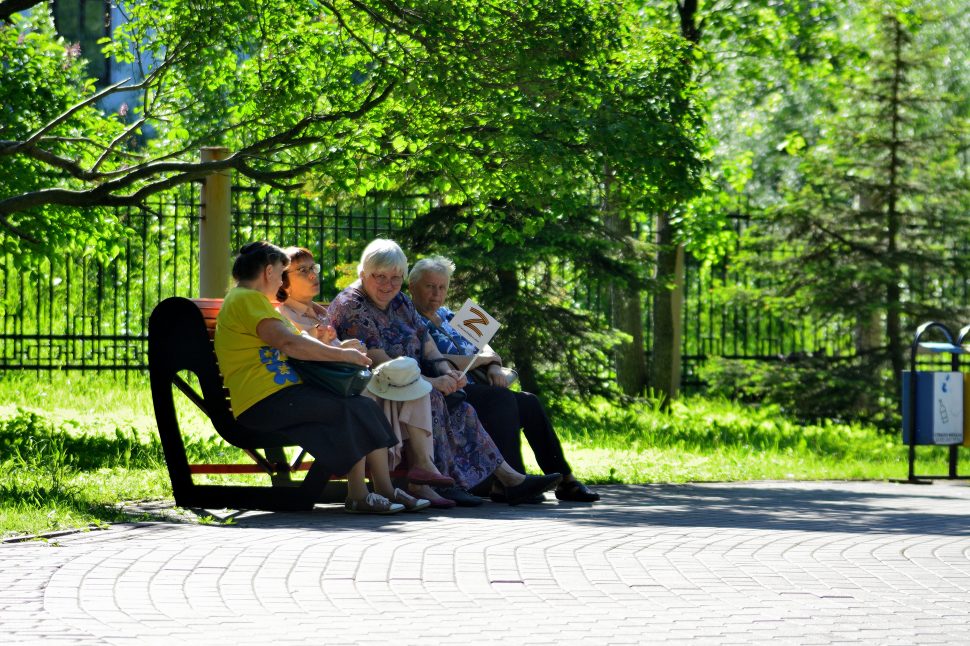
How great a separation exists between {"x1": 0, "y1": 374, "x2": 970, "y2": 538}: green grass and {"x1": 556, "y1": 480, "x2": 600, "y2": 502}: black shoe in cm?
150

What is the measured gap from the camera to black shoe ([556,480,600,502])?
8.61 metres

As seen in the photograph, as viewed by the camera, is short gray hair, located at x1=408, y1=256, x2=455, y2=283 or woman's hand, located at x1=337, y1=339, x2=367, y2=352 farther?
short gray hair, located at x1=408, y1=256, x2=455, y2=283

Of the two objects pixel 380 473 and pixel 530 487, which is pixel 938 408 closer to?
pixel 530 487

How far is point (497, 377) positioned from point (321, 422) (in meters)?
1.67

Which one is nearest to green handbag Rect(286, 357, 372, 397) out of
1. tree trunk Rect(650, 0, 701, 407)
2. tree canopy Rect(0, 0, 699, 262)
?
tree canopy Rect(0, 0, 699, 262)

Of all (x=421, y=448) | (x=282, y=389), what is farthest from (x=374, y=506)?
(x=282, y=389)

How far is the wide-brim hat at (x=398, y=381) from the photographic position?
7802 millimetres

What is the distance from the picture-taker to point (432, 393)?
8.25 metres

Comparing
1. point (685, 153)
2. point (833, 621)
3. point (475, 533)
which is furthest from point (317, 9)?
point (833, 621)

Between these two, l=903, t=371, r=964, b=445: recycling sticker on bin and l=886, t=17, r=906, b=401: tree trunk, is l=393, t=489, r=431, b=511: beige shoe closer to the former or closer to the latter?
l=903, t=371, r=964, b=445: recycling sticker on bin

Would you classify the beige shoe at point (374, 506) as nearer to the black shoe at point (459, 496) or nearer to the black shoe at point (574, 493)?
the black shoe at point (459, 496)

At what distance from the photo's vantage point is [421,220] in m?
14.0

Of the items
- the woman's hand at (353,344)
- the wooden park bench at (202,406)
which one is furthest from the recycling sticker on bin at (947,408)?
the wooden park bench at (202,406)

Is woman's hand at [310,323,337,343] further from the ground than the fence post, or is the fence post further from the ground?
the fence post
